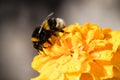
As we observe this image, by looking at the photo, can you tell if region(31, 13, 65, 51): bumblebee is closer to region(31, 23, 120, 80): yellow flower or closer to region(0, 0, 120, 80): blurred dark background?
region(31, 23, 120, 80): yellow flower

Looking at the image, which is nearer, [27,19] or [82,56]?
[82,56]

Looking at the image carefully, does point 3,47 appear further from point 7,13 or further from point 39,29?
point 39,29

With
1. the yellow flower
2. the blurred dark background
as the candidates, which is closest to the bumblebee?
the yellow flower

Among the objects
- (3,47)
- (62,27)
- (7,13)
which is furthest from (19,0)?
(62,27)

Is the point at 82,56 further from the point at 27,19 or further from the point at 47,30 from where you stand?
the point at 27,19

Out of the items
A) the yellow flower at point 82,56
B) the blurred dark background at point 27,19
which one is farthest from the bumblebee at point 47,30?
the blurred dark background at point 27,19

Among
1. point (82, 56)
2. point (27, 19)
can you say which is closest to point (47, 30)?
point (82, 56)
